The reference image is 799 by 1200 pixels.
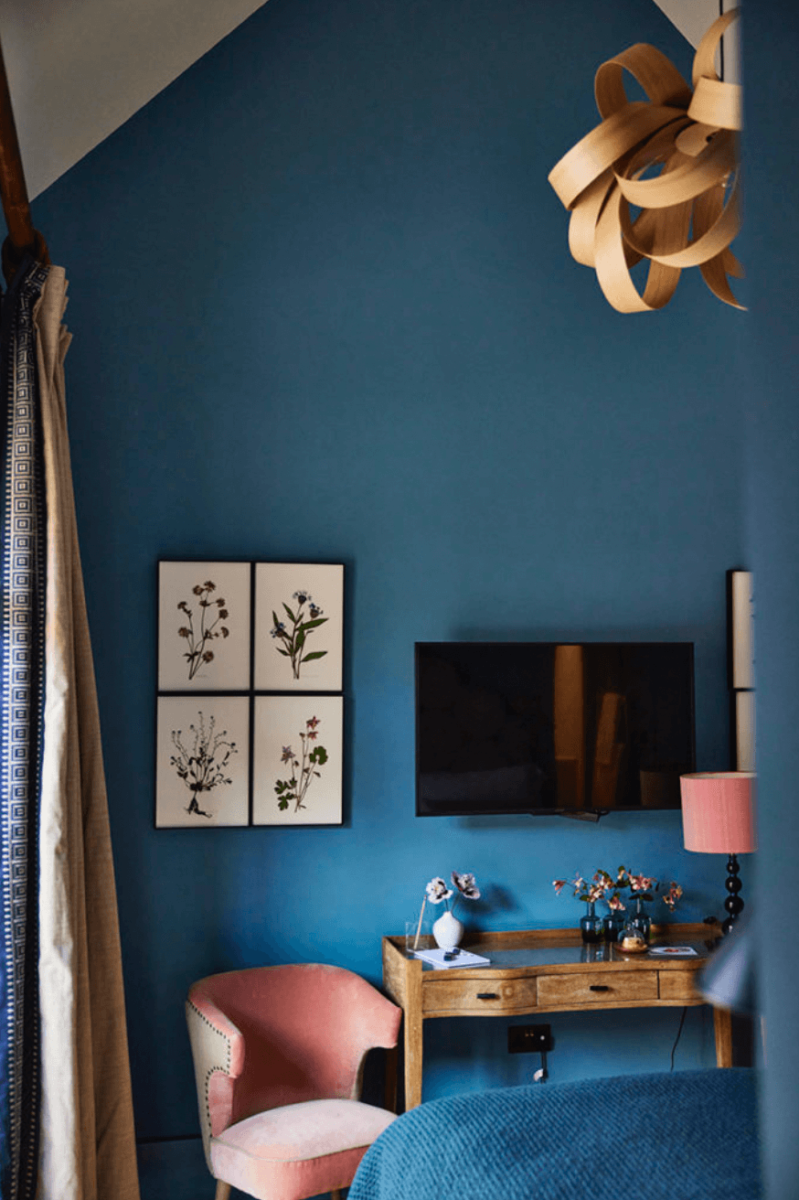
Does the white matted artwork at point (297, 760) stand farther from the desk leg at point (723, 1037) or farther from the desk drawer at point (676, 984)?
the desk leg at point (723, 1037)

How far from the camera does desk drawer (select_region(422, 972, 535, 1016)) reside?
312cm

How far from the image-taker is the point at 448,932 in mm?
3334

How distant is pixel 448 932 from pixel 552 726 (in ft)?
2.48

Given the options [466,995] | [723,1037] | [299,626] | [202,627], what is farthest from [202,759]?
[723,1037]

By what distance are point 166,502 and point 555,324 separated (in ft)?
5.05

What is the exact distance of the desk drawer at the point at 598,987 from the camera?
3180mm

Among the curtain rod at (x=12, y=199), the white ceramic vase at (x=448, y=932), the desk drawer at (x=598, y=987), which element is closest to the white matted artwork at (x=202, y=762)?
the white ceramic vase at (x=448, y=932)

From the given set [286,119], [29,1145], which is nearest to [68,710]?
[29,1145]

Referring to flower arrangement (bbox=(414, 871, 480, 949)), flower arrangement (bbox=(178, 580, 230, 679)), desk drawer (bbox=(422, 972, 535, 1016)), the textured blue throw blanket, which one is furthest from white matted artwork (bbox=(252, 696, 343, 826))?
the textured blue throw blanket

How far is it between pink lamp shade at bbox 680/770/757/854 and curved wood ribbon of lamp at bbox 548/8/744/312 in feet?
6.01

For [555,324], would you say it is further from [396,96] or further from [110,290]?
[110,290]

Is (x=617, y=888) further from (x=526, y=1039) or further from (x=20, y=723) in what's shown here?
(x=20, y=723)

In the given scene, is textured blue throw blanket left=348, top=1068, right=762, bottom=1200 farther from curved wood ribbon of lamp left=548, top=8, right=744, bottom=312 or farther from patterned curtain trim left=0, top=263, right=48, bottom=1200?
curved wood ribbon of lamp left=548, top=8, right=744, bottom=312

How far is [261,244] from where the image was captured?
140 inches
